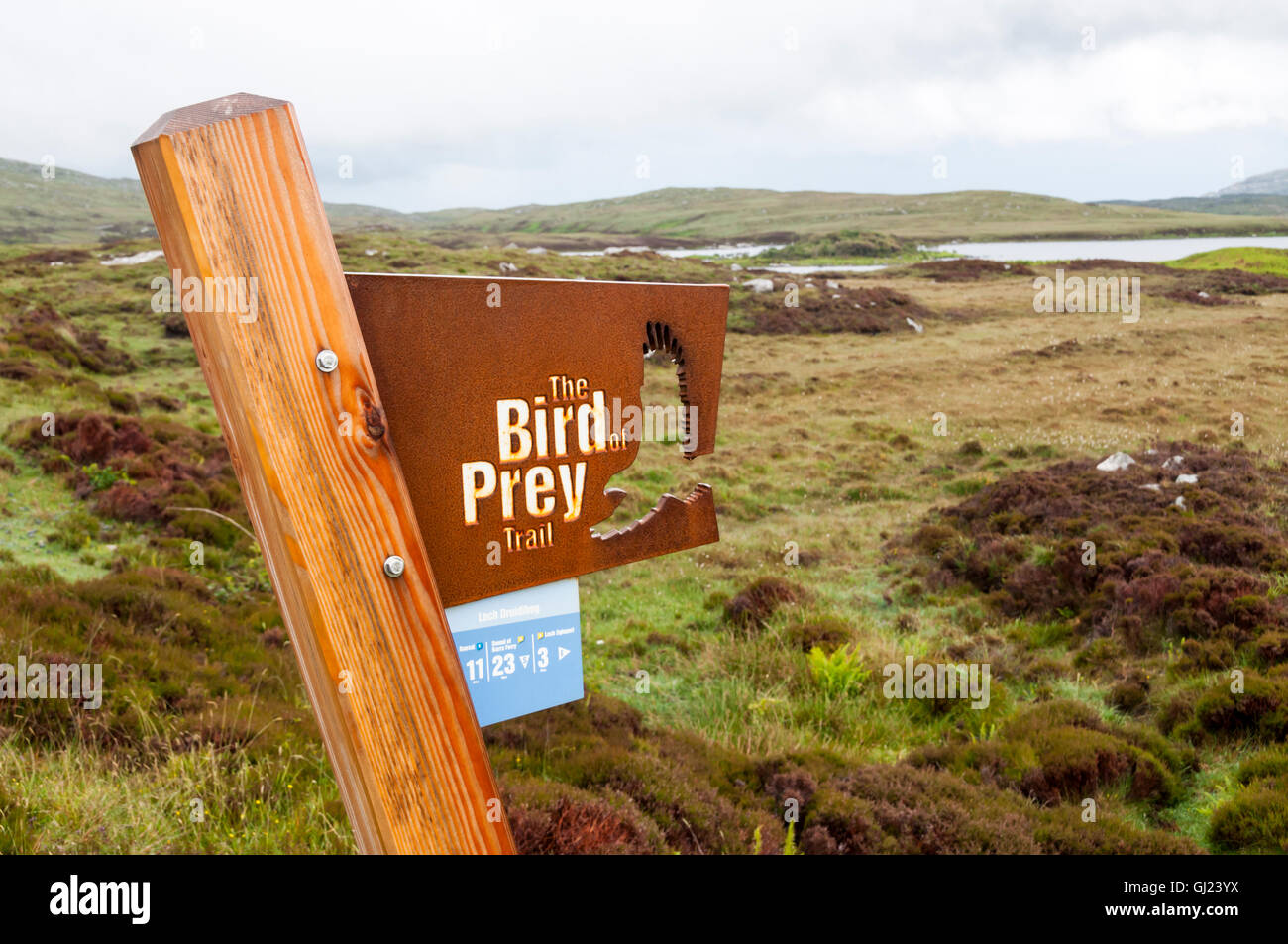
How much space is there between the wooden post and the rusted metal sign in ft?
0.60

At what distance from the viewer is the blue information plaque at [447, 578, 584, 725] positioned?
1.97 meters

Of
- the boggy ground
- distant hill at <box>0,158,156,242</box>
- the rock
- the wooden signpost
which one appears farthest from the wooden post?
distant hill at <box>0,158,156,242</box>

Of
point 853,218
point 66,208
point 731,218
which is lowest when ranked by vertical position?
point 853,218

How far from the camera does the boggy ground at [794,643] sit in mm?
4297

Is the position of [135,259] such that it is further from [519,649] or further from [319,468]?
[319,468]

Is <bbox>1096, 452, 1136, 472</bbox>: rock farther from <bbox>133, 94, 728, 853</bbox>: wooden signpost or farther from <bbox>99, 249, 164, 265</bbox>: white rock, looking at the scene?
<bbox>99, 249, 164, 265</bbox>: white rock

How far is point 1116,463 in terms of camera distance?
38.9 ft

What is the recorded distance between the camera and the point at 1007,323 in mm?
30078

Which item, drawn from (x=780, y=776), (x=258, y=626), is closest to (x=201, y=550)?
(x=258, y=626)

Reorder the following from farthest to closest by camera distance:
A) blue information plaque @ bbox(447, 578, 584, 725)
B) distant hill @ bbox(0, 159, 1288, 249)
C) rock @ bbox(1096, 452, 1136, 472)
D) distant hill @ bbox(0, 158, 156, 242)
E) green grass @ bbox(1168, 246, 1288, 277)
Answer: distant hill @ bbox(0, 158, 156, 242), distant hill @ bbox(0, 159, 1288, 249), green grass @ bbox(1168, 246, 1288, 277), rock @ bbox(1096, 452, 1136, 472), blue information plaque @ bbox(447, 578, 584, 725)

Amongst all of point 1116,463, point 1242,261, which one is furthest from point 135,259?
point 1242,261

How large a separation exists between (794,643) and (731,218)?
414 ft
